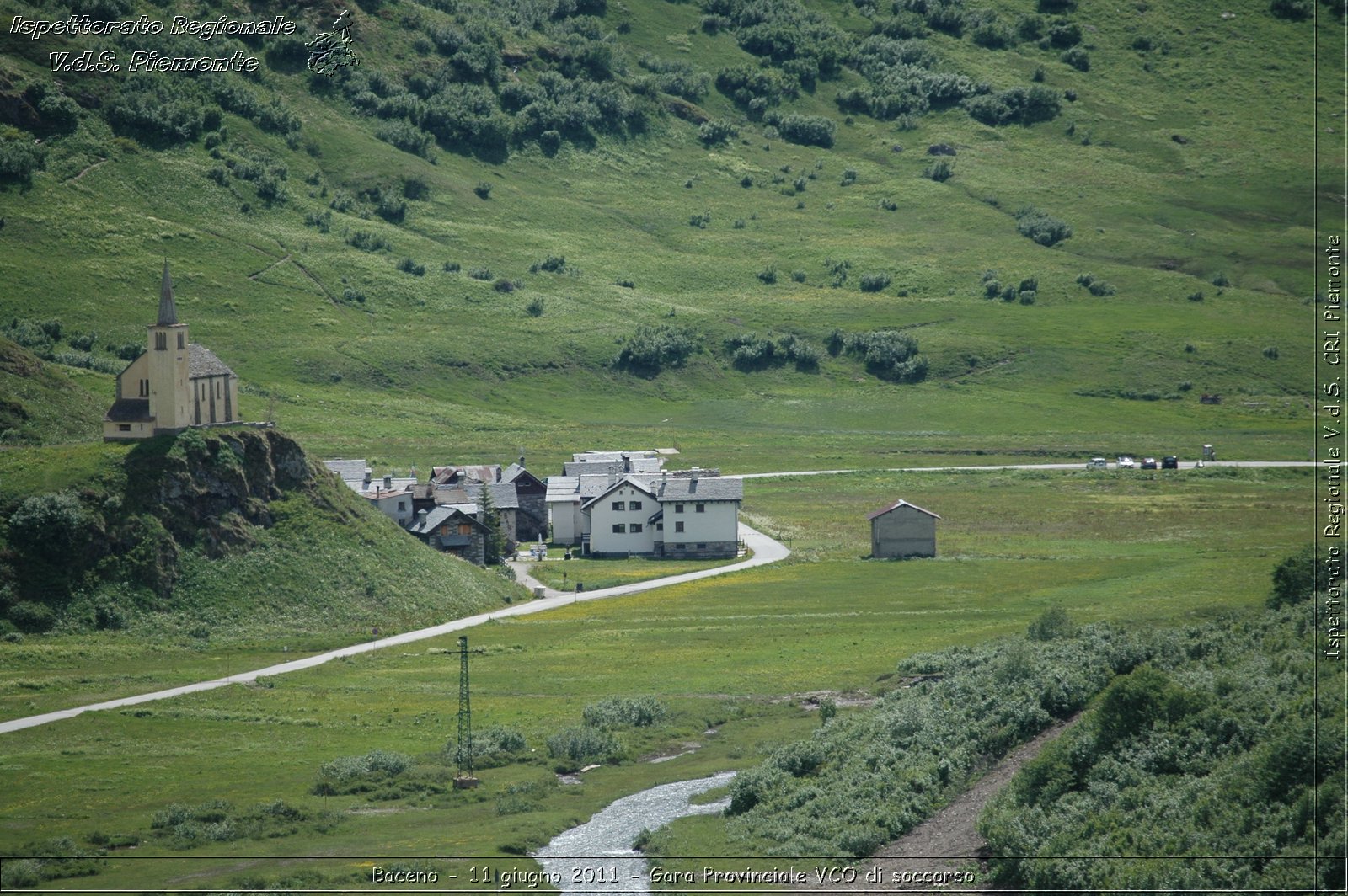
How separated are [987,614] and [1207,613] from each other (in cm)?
1613

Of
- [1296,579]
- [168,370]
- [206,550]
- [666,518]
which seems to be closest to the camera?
[1296,579]

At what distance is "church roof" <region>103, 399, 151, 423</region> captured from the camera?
95.6 metres

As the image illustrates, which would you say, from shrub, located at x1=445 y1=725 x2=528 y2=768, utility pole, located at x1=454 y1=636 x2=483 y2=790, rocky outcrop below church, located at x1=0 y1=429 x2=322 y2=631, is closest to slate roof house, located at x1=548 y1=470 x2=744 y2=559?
rocky outcrop below church, located at x1=0 y1=429 x2=322 y2=631

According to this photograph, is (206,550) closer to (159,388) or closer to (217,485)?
(217,485)

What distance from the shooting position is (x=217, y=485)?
94.7m

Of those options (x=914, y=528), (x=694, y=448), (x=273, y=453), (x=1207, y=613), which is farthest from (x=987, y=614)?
(x=694, y=448)

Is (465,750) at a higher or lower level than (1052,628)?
lower

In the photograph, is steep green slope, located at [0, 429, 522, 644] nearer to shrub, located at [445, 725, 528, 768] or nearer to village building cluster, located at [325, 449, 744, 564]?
village building cluster, located at [325, 449, 744, 564]

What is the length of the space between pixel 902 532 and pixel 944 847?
75028 mm

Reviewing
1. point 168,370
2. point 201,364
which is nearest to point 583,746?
point 168,370

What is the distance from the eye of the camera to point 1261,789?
42.7m

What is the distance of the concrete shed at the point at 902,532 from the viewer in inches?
4828

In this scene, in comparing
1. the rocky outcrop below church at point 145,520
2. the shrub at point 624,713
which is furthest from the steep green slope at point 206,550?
the shrub at point 624,713

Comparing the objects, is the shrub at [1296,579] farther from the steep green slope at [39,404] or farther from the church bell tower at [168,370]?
the steep green slope at [39,404]
